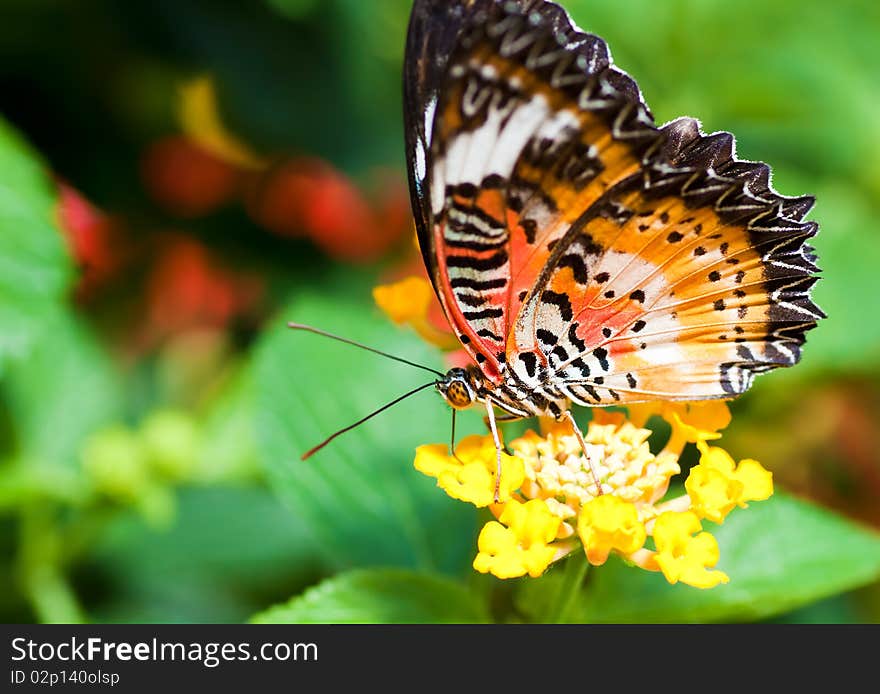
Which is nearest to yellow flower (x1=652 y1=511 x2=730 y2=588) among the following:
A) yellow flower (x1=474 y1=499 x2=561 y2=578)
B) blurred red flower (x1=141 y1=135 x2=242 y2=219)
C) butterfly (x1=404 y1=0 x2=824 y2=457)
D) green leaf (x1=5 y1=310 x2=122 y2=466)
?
yellow flower (x1=474 y1=499 x2=561 y2=578)

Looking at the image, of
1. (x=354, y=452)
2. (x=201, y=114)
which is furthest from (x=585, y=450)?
(x=201, y=114)

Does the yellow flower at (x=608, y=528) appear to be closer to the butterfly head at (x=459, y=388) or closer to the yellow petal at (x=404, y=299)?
the butterfly head at (x=459, y=388)

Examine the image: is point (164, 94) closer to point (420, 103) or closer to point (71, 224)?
point (71, 224)

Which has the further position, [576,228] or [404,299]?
[404,299]

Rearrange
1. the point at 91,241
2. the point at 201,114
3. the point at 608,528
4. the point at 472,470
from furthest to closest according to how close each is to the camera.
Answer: the point at 201,114 < the point at 91,241 < the point at 472,470 < the point at 608,528

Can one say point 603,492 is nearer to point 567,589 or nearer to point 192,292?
point 567,589

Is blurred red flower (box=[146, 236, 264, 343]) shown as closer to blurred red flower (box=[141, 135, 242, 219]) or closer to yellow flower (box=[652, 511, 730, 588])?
blurred red flower (box=[141, 135, 242, 219])
